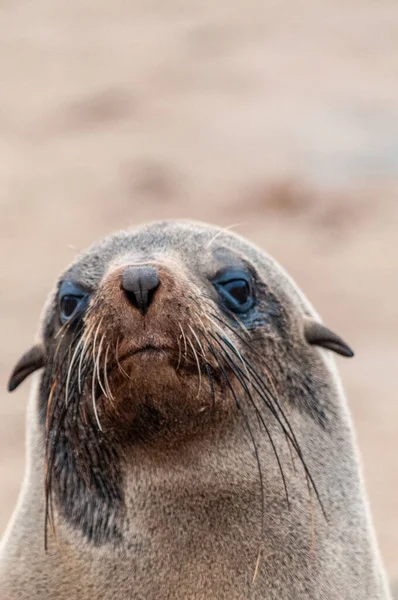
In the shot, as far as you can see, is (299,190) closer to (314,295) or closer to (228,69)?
(314,295)

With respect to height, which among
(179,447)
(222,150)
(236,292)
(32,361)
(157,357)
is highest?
(222,150)

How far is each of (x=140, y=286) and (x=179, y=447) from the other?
53cm

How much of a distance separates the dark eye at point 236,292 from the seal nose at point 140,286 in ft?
1.46

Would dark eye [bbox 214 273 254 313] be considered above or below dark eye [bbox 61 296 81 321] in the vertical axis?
above

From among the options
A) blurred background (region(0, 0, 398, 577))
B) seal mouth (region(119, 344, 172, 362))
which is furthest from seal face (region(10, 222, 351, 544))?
blurred background (region(0, 0, 398, 577))

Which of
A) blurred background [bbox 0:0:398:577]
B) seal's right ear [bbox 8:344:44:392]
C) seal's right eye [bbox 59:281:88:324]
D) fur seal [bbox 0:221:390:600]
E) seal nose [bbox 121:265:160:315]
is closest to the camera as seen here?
seal nose [bbox 121:265:160:315]

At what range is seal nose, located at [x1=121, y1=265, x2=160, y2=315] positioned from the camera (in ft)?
11.1

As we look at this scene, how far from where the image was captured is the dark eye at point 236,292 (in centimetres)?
382

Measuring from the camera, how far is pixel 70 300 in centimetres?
387

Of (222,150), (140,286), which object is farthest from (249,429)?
(222,150)

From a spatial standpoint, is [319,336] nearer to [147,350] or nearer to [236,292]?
[236,292]

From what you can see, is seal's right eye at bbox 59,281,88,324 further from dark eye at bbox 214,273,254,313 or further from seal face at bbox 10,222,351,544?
dark eye at bbox 214,273,254,313

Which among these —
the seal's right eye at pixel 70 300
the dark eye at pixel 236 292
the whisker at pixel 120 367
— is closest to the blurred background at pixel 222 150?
the dark eye at pixel 236 292

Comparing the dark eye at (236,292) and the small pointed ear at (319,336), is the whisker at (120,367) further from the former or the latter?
the small pointed ear at (319,336)
